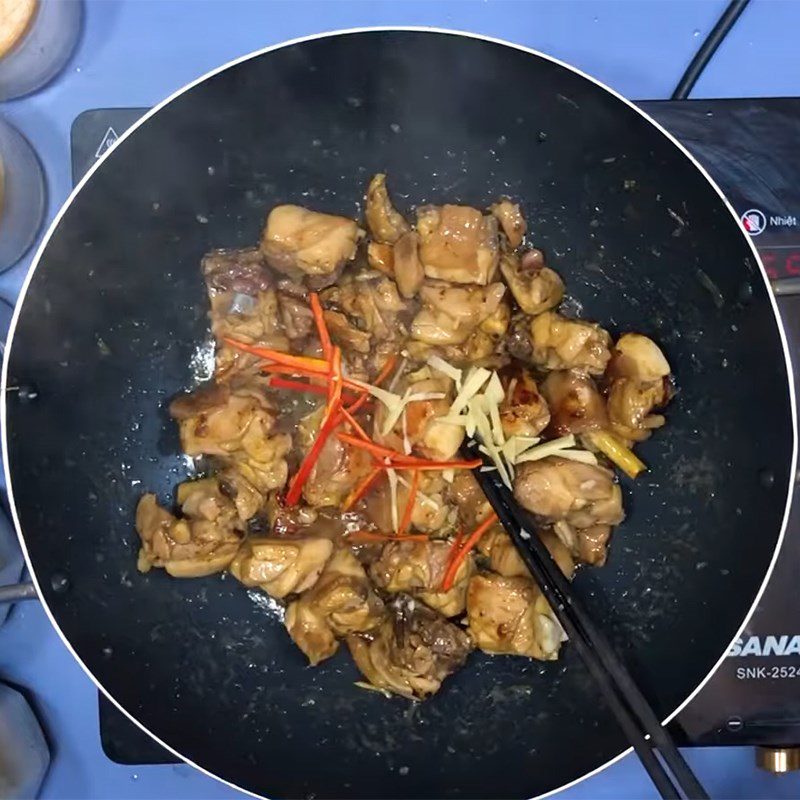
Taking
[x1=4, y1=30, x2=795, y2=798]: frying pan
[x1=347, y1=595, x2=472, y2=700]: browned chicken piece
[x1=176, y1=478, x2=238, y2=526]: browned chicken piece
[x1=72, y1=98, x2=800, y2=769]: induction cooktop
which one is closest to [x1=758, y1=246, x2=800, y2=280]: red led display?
[x1=72, y1=98, x2=800, y2=769]: induction cooktop

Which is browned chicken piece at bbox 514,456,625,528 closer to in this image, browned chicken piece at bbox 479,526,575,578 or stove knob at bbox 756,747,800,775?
browned chicken piece at bbox 479,526,575,578

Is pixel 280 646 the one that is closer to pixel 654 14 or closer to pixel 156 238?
pixel 156 238

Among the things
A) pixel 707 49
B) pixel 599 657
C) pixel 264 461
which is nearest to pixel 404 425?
pixel 264 461

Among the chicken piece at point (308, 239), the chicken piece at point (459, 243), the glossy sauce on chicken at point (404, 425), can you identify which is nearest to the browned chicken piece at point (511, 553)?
the glossy sauce on chicken at point (404, 425)

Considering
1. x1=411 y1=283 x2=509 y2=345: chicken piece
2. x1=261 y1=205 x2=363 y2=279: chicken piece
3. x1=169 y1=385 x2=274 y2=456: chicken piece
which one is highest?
x1=261 y1=205 x2=363 y2=279: chicken piece

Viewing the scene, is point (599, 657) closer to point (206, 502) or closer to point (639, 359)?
point (639, 359)
